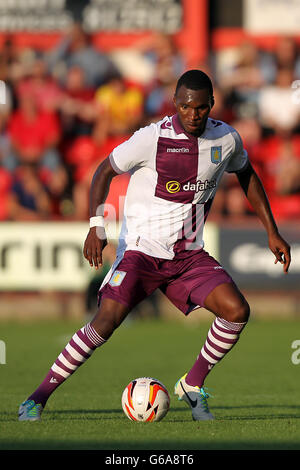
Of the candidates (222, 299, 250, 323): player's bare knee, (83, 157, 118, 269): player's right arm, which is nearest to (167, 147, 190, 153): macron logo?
(83, 157, 118, 269): player's right arm

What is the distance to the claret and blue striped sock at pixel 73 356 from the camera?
21.9ft

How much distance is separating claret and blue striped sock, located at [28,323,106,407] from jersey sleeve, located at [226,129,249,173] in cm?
157

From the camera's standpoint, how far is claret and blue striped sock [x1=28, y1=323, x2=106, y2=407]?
668 cm

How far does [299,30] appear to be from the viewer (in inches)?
738

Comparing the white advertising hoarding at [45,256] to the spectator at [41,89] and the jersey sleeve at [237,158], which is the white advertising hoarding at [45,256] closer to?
the spectator at [41,89]

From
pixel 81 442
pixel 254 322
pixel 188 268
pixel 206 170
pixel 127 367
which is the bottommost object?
pixel 254 322

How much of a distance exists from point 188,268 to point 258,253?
8592 millimetres

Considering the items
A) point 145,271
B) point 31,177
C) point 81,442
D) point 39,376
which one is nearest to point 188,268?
point 145,271

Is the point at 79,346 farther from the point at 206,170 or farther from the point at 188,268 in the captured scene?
the point at 206,170

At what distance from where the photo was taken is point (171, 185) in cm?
696

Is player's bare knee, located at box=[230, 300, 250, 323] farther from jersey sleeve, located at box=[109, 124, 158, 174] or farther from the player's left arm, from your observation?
jersey sleeve, located at box=[109, 124, 158, 174]

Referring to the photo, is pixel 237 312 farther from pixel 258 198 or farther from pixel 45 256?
pixel 45 256

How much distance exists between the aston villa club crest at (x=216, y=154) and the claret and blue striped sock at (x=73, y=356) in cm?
142

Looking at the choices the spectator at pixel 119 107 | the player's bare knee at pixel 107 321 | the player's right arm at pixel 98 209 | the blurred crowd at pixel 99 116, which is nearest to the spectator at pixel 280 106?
the blurred crowd at pixel 99 116
